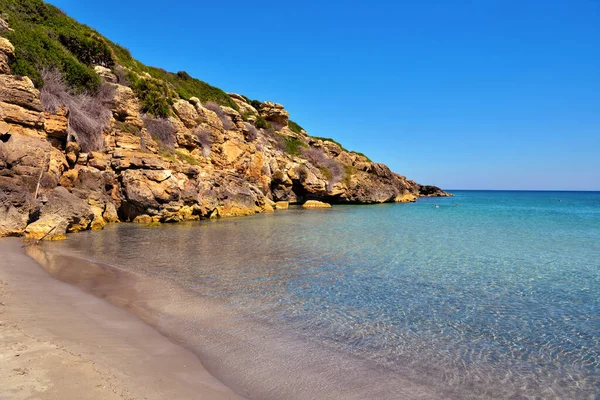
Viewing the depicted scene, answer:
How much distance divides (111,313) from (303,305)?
3.66 meters

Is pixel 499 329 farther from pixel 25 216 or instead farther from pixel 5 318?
pixel 25 216

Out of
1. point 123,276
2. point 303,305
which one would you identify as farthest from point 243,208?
point 303,305

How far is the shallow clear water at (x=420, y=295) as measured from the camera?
511 centimetres

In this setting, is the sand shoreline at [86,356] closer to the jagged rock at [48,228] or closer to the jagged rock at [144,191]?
the jagged rock at [48,228]

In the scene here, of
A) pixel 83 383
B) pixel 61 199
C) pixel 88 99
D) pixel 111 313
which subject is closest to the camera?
pixel 83 383

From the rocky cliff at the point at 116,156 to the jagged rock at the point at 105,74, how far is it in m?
0.09

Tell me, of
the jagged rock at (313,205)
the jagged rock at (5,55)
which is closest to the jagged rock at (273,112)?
the jagged rock at (313,205)

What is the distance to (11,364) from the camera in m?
3.86

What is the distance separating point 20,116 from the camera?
1605 cm

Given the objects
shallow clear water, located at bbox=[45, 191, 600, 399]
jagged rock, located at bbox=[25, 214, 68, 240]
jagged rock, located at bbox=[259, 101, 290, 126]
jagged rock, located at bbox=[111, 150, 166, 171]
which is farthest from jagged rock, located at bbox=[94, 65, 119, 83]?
jagged rock, located at bbox=[259, 101, 290, 126]

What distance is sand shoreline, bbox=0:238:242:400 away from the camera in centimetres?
362

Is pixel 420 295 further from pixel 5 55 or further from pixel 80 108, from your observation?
pixel 80 108

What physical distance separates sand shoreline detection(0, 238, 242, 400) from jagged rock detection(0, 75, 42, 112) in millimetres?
13384

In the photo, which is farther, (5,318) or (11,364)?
(5,318)
